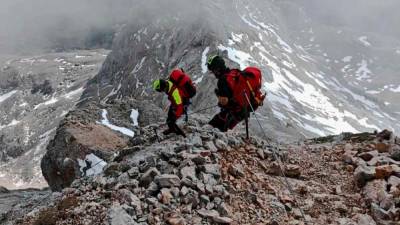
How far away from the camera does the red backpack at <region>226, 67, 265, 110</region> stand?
17000 millimetres

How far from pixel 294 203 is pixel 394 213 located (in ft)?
8.15

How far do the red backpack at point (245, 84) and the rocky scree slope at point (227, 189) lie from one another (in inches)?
49.4

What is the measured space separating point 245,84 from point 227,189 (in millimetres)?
4461

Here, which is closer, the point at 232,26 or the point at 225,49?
the point at 225,49

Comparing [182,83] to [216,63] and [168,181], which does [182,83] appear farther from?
[168,181]

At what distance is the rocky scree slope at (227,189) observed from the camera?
12.8 metres

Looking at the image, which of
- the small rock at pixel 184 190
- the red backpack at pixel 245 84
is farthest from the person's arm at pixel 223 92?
the small rock at pixel 184 190

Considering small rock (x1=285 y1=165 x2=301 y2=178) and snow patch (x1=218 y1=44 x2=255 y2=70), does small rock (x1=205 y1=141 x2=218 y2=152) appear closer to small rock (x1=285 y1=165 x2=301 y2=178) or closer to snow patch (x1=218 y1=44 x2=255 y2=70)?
small rock (x1=285 y1=165 x2=301 y2=178)

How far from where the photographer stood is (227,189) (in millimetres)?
13812

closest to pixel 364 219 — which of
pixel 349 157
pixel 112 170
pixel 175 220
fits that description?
pixel 349 157

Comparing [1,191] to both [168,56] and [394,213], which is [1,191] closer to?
[394,213]

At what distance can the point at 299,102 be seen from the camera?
15450cm

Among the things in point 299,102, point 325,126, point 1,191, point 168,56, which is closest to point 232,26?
point 168,56

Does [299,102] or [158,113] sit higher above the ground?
[158,113]
